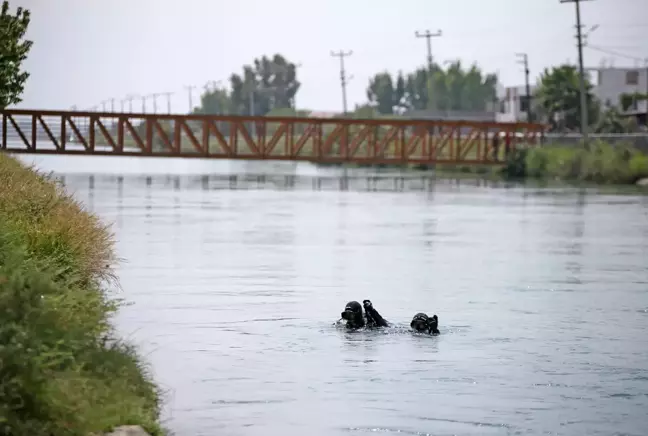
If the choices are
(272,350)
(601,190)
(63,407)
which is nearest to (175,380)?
(272,350)

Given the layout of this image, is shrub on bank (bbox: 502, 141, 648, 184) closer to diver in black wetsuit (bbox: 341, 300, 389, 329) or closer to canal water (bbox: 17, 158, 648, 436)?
canal water (bbox: 17, 158, 648, 436)

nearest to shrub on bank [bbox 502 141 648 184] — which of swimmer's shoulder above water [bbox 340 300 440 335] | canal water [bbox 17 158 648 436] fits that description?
canal water [bbox 17 158 648 436]

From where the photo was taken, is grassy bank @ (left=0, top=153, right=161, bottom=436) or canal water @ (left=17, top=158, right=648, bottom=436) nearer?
grassy bank @ (left=0, top=153, right=161, bottom=436)

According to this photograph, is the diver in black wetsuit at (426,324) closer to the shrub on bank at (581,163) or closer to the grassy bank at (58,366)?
the grassy bank at (58,366)

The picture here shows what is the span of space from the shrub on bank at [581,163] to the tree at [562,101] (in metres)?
34.3

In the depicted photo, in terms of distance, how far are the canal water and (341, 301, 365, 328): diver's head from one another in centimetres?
57

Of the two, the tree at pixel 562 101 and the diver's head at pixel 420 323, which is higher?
the tree at pixel 562 101

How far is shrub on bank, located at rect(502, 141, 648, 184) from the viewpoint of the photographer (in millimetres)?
97625

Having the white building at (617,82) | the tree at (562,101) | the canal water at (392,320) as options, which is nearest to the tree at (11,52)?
the canal water at (392,320)

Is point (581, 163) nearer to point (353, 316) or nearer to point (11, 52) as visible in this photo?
point (11, 52)

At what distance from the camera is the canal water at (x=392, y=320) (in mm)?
17125

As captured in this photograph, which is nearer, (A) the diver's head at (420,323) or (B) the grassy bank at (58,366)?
(B) the grassy bank at (58,366)

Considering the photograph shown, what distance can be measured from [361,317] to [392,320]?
4.82 feet

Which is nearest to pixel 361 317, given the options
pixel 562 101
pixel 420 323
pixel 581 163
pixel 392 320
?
pixel 420 323
